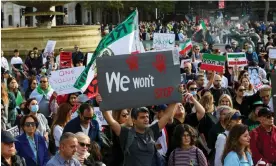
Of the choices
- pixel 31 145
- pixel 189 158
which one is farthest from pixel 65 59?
pixel 189 158

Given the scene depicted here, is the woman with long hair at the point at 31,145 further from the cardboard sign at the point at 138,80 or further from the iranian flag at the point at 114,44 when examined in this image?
the iranian flag at the point at 114,44

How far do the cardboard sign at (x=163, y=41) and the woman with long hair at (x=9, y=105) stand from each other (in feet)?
22.1

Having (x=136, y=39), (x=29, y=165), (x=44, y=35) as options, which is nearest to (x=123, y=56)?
(x=29, y=165)

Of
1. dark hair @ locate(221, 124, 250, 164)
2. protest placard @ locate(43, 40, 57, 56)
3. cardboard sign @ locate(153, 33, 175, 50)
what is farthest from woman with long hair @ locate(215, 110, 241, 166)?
protest placard @ locate(43, 40, 57, 56)

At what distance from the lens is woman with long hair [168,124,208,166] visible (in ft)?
21.9

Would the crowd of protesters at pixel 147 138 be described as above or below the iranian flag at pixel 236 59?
below

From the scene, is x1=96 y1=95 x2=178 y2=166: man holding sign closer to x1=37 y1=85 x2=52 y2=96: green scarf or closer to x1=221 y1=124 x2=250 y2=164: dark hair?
x1=221 y1=124 x2=250 y2=164: dark hair

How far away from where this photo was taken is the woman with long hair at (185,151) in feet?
21.9

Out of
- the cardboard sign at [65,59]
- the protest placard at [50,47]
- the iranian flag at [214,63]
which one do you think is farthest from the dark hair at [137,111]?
the protest placard at [50,47]

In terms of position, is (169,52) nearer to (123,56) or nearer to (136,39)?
(123,56)

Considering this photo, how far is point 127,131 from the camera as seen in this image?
649 cm

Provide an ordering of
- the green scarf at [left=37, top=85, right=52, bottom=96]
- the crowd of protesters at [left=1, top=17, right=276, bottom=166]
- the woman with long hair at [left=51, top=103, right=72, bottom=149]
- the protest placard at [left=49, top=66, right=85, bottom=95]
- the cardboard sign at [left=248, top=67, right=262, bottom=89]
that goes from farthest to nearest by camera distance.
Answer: the cardboard sign at [left=248, top=67, right=262, bottom=89] < the green scarf at [left=37, top=85, right=52, bottom=96] < the protest placard at [left=49, top=66, right=85, bottom=95] < the woman with long hair at [left=51, top=103, right=72, bottom=149] < the crowd of protesters at [left=1, top=17, right=276, bottom=166]

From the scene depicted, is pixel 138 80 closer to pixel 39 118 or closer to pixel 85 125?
pixel 85 125

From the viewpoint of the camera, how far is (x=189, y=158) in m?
6.68
